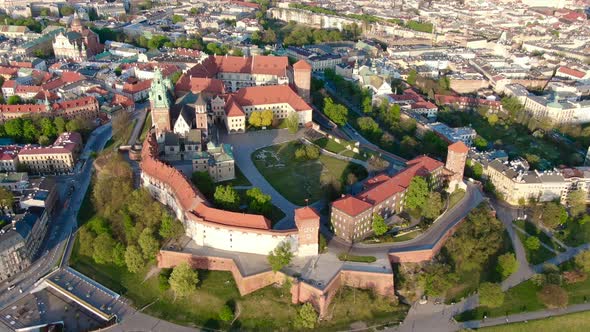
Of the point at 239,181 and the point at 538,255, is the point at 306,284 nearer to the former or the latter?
the point at 239,181

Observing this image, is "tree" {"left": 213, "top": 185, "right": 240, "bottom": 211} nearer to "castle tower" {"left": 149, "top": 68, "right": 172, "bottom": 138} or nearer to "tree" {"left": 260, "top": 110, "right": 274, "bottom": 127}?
"castle tower" {"left": 149, "top": 68, "right": 172, "bottom": 138}

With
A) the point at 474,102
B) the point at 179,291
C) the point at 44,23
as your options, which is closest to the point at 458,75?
the point at 474,102

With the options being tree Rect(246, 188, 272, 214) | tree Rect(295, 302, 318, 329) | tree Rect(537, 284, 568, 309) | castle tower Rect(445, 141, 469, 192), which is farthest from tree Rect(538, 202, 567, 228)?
tree Rect(246, 188, 272, 214)

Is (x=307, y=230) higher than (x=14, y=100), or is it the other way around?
(x=14, y=100)

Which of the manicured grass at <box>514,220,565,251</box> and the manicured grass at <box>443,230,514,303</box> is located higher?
the manicured grass at <box>514,220,565,251</box>

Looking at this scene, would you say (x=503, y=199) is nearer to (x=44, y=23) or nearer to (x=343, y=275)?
(x=343, y=275)

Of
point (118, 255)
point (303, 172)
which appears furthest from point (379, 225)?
point (118, 255)
